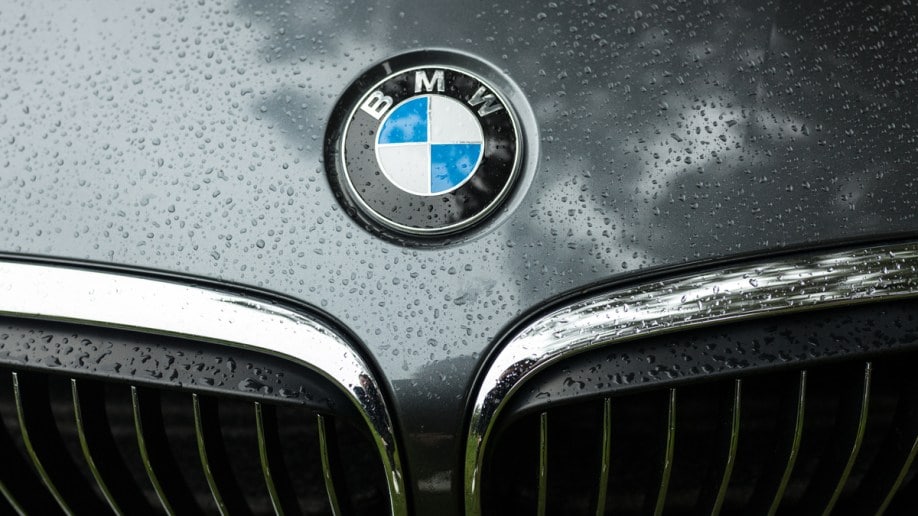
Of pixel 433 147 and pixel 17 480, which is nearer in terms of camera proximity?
pixel 433 147

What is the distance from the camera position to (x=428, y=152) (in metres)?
1.12

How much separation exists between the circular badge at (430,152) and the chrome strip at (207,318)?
7.8 inches

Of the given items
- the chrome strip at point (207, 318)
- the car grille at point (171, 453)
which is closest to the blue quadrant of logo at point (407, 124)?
the chrome strip at point (207, 318)

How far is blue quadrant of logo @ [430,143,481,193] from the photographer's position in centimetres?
111

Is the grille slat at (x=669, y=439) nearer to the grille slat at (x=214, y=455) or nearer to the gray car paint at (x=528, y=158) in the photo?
the gray car paint at (x=528, y=158)

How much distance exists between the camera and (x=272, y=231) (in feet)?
3.69

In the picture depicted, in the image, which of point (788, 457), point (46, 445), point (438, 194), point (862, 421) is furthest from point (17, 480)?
point (862, 421)

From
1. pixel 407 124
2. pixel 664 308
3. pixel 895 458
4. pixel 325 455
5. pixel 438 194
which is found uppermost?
pixel 407 124

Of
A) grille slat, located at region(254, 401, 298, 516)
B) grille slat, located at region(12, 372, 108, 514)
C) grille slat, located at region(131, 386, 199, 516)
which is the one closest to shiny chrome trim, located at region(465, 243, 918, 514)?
grille slat, located at region(254, 401, 298, 516)

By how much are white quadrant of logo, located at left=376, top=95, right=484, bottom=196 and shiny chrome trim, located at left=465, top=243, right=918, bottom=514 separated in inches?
9.5

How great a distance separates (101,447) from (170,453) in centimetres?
10

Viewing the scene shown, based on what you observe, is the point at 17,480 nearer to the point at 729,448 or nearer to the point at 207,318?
the point at 207,318

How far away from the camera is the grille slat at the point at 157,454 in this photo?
1.16 metres

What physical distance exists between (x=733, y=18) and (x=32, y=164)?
1.07 m
